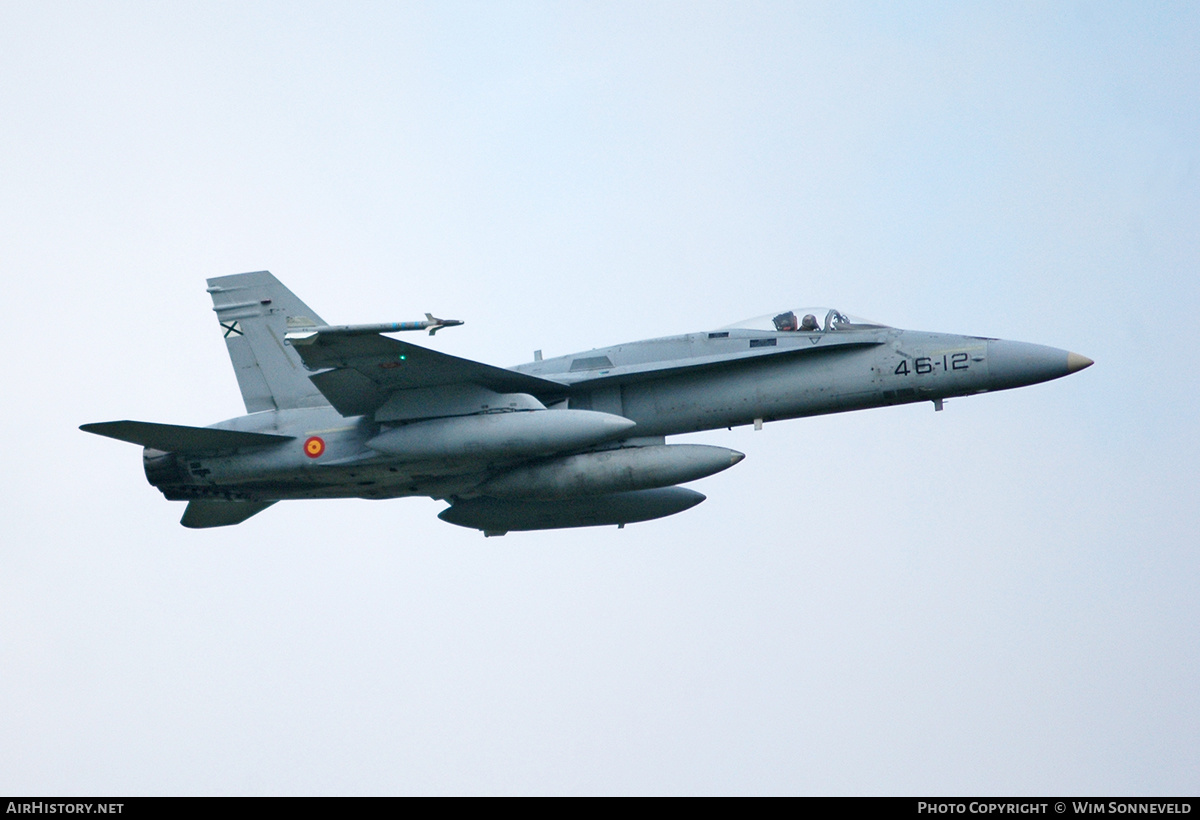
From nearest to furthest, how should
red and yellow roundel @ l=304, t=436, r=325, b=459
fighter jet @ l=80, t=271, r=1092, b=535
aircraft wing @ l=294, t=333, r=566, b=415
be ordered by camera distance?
aircraft wing @ l=294, t=333, r=566, b=415 → fighter jet @ l=80, t=271, r=1092, b=535 → red and yellow roundel @ l=304, t=436, r=325, b=459

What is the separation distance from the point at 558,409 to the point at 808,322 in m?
3.61

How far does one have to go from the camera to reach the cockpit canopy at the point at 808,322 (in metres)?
18.2

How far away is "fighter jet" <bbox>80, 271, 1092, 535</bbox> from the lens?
17.4 metres

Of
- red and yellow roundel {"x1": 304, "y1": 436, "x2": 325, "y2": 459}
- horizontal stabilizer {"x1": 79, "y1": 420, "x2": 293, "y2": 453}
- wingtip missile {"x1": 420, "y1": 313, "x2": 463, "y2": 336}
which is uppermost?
wingtip missile {"x1": 420, "y1": 313, "x2": 463, "y2": 336}

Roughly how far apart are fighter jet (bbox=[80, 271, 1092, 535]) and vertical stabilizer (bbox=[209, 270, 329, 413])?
553 mm

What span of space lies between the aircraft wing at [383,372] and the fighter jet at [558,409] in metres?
0.02

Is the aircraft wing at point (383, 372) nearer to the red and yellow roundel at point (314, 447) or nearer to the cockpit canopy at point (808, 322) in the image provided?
the red and yellow roundel at point (314, 447)

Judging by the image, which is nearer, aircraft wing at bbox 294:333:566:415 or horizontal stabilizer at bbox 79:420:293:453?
aircraft wing at bbox 294:333:566:415

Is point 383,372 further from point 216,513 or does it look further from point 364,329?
point 216,513

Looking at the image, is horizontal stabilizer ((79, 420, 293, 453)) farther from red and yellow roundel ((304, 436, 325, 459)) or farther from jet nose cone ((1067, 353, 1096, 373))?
jet nose cone ((1067, 353, 1096, 373))

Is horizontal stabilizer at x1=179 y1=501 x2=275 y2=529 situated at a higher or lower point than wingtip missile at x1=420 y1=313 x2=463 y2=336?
lower

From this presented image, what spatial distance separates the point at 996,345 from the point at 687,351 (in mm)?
4015

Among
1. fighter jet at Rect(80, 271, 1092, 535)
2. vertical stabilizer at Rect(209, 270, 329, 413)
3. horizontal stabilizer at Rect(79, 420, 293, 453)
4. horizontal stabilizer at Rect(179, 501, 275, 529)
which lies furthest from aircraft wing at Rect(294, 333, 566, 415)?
horizontal stabilizer at Rect(179, 501, 275, 529)

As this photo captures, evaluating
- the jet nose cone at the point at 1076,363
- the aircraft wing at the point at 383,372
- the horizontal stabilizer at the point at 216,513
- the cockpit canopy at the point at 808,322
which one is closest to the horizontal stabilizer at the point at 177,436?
the aircraft wing at the point at 383,372
